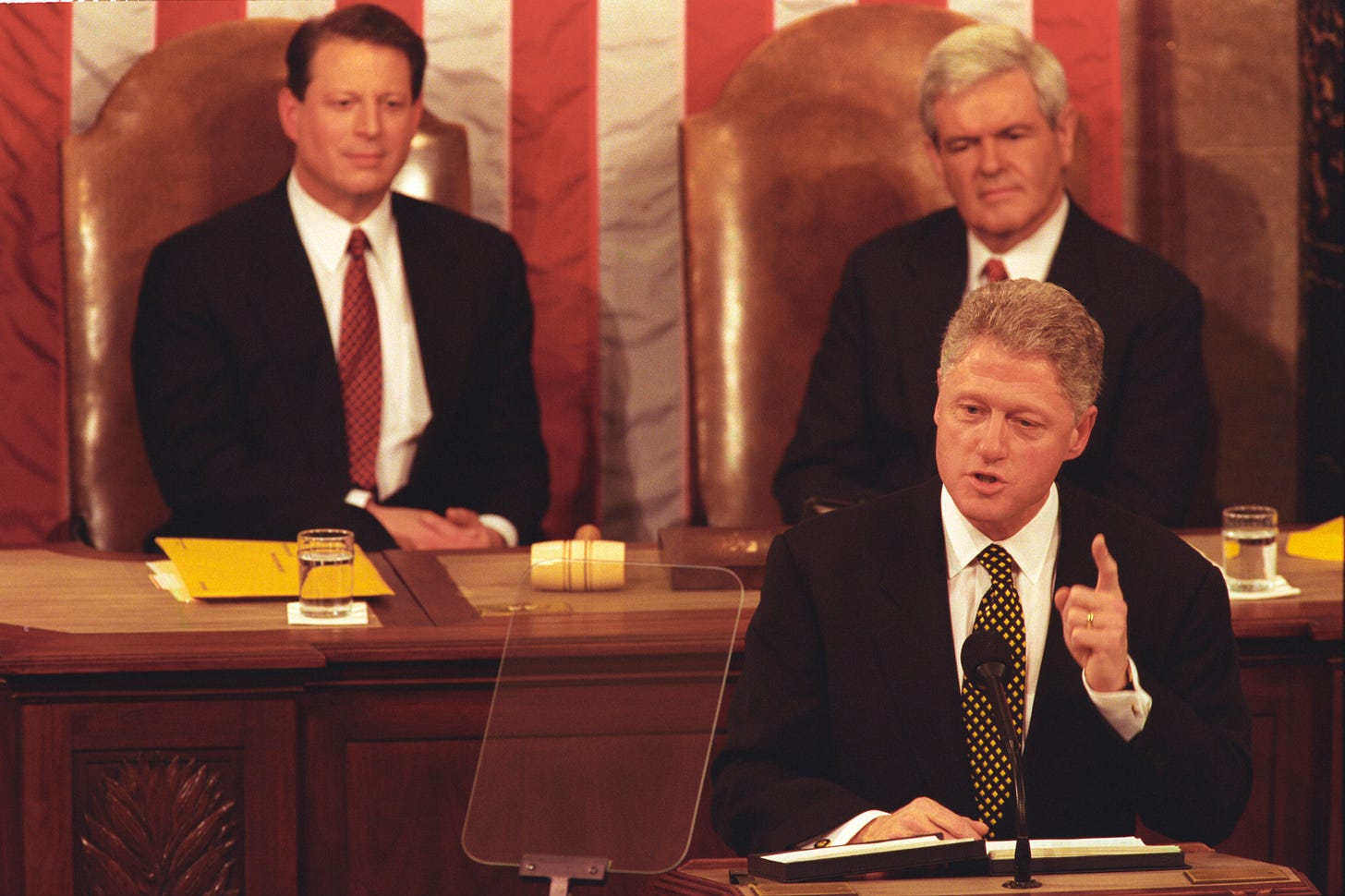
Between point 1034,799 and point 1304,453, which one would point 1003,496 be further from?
point 1304,453

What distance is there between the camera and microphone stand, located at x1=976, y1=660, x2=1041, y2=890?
175 cm

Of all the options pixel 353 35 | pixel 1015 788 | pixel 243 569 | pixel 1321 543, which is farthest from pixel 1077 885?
pixel 353 35

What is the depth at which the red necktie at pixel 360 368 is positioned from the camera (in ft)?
12.2

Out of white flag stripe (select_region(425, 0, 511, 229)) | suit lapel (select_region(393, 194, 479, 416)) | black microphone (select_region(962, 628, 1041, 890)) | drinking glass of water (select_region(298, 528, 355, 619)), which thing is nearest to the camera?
black microphone (select_region(962, 628, 1041, 890))

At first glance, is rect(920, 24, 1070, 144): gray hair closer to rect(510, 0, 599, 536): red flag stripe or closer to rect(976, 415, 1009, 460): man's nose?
rect(510, 0, 599, 536): red flag stripe

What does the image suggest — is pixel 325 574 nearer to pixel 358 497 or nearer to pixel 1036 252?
pixel 358 497

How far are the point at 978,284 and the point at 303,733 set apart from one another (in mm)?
1704

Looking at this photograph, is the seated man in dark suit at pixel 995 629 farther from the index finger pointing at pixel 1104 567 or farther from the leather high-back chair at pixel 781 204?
the leather high-back chair at pixel 781 204

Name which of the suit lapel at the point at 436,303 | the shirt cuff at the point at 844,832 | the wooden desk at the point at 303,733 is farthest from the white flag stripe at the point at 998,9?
the shirt cuff at the point at 844,832

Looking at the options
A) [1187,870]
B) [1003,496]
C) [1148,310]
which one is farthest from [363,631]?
[1148,310]

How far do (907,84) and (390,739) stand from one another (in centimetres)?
209

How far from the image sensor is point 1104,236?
12.2 ft

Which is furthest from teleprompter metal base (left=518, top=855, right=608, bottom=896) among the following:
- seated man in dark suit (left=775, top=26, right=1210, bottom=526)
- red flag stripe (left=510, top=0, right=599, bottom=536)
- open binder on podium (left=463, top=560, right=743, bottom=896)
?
red flag stripe (left=510, top=0, right=599, bottom=536)

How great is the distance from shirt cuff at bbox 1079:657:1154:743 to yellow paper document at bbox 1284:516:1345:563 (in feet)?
4.29
